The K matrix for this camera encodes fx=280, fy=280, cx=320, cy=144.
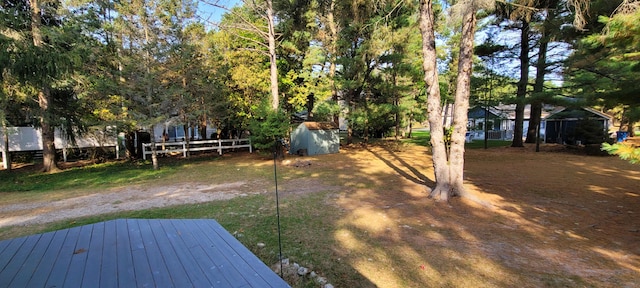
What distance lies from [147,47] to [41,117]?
4621 mm

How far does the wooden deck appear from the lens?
219cm

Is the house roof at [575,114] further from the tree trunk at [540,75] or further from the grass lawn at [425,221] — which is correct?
the grass lawn at [425,221]

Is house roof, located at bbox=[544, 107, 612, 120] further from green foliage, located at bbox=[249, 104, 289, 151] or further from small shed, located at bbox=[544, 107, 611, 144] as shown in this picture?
green foliage, located at bbox=[249, 104, 289, 151]

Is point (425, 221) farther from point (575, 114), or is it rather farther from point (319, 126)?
point (575, 114)

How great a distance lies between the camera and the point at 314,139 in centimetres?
1490

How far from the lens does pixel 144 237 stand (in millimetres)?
3080

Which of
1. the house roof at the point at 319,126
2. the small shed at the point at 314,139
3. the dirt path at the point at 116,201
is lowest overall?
the dirt path at the point at 116,201

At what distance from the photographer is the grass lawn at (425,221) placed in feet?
10.1

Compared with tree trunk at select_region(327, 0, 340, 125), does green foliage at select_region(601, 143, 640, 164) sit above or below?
below

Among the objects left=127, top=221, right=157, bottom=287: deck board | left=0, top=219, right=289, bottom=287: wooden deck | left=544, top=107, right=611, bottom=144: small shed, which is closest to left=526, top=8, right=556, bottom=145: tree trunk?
left=544, top=107, right=611, bottom=144: small shed

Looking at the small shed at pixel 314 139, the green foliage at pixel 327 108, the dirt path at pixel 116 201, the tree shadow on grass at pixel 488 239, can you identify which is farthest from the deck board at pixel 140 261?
the green foliage at pixel 327 108

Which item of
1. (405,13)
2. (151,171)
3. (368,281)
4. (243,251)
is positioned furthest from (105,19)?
(368,281)

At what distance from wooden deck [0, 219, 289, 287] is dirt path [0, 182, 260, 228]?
2.72m

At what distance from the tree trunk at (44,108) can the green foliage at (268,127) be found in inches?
287
